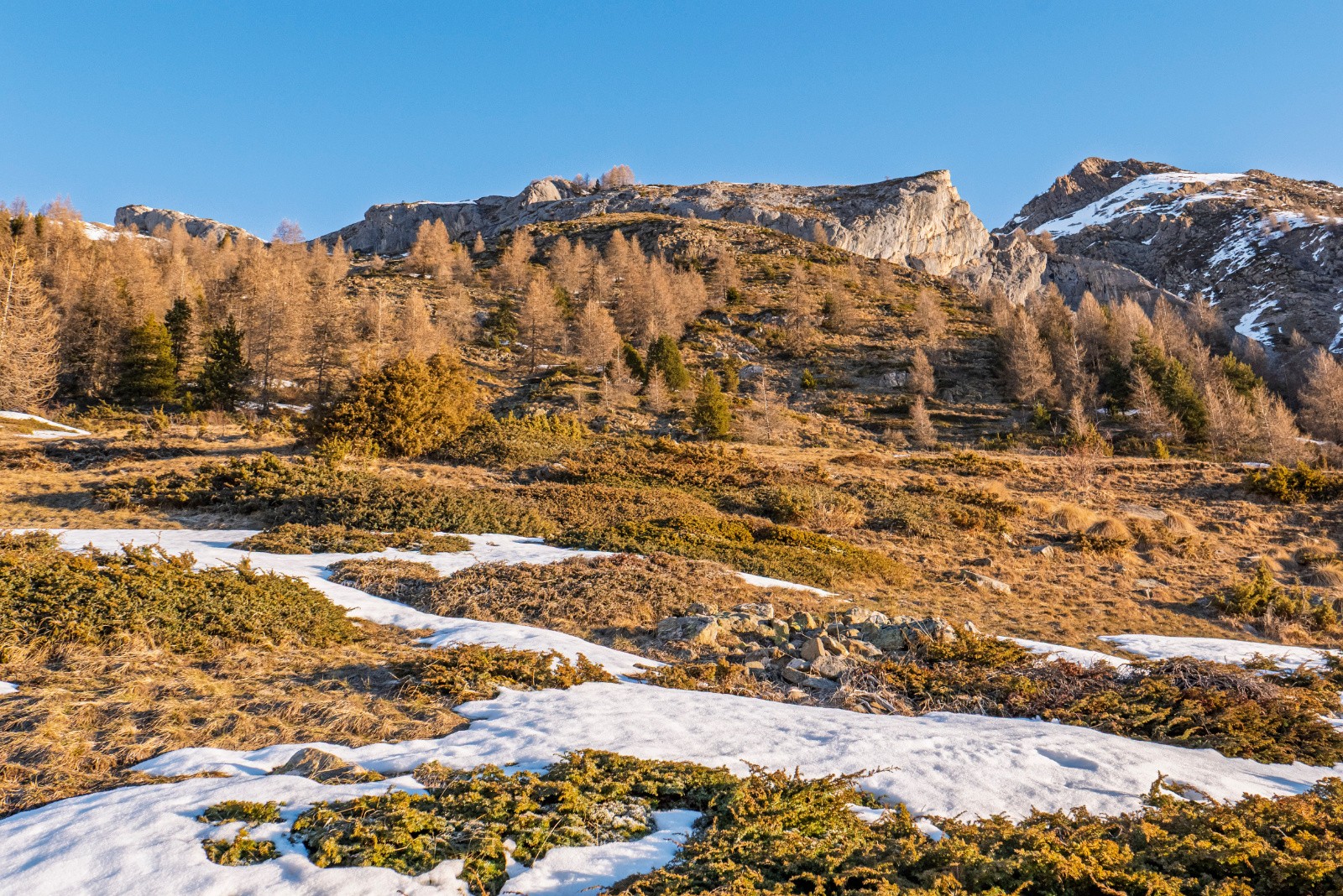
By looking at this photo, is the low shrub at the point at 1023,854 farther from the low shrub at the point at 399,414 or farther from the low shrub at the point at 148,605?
the low shrub at the point at 399,414

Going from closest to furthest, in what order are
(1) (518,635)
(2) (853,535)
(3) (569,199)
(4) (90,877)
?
1. (4) (90,877)
2. (1) (518,635)
3. (2) (853,535)
4. (3) (569,199)

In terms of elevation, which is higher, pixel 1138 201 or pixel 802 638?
pixel 1138 201

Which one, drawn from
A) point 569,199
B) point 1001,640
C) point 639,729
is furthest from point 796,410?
point 569,199

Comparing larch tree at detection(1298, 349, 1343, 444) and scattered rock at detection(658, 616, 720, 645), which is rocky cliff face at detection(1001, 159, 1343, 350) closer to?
larch tree at detection(1298, 349, 1343, 444)

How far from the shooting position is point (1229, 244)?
12162 cm

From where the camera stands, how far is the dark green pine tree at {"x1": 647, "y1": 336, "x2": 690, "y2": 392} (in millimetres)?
43562

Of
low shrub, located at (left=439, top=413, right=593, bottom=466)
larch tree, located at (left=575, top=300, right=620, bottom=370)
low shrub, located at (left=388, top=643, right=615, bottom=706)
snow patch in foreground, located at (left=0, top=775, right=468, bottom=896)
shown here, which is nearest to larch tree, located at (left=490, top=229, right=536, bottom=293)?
larch tree, located at (left=575, top=300, right=620, bottom=370)

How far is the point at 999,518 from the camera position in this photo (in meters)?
19.3

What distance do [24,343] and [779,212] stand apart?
314 feet

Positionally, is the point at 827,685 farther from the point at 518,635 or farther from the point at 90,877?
the point at 90,877

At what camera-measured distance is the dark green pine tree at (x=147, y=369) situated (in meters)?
34.7

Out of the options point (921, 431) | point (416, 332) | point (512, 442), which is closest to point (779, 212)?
point (921, 431)

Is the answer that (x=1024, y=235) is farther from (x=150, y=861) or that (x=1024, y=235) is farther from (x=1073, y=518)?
(x=150, y=861)

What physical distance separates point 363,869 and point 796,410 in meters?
43.6
